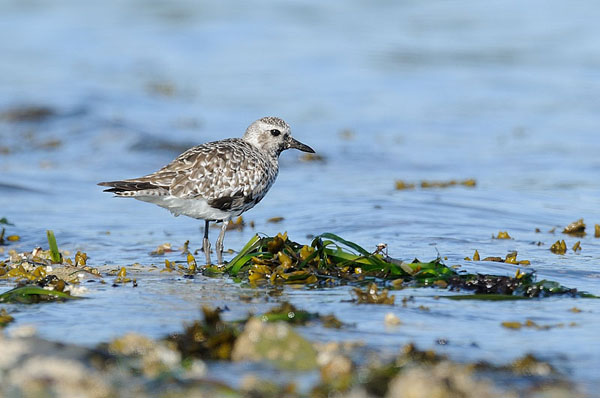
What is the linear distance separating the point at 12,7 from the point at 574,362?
24.8m

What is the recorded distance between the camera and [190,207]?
7.65 m

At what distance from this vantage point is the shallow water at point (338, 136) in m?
5.73

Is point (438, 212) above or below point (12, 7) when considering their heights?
below

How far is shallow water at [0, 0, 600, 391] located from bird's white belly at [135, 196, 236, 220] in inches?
22.8

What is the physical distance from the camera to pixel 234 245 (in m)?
8.66

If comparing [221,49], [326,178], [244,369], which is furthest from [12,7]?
[244,369]

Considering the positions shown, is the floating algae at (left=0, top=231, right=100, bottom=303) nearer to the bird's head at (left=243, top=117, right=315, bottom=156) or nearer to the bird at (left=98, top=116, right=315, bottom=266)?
the bird at (left=98, top=116, right=315, bottom=266)

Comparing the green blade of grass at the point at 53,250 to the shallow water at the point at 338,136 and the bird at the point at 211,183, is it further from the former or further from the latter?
the bird at the point at 211,183

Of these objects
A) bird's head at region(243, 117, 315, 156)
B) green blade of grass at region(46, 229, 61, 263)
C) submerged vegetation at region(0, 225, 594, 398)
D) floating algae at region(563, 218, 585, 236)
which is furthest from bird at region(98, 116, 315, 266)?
floating algae at region(563, 218, 585, 236)

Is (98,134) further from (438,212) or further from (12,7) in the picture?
(12,7)

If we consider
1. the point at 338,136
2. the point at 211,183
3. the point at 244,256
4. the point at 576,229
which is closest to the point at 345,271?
the point at 244,256

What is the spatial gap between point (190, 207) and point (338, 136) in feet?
25.6

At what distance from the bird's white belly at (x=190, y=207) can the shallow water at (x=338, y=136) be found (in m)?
0.58

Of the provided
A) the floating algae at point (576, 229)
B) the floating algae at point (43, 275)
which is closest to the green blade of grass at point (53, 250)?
the floating algae at point (43, 275)
